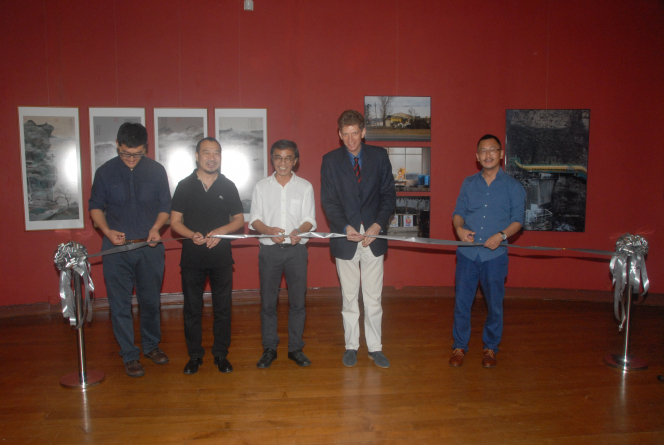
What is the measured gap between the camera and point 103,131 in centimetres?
513

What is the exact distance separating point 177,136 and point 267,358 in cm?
321

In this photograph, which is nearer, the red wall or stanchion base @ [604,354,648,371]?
stanchion base @ [604,354,648,371]

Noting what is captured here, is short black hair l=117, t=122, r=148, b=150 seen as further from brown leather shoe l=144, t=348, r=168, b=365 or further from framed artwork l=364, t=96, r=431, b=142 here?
framed artwork l=364, t=96, r=431, b=142

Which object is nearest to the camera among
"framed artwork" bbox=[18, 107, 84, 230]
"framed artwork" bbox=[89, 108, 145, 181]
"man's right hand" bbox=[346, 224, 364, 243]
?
"man's right hand" bbox=[346, 224, 364, 243]

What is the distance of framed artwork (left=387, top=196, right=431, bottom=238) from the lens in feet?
18.4

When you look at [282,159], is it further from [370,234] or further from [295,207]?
→ [370,234]

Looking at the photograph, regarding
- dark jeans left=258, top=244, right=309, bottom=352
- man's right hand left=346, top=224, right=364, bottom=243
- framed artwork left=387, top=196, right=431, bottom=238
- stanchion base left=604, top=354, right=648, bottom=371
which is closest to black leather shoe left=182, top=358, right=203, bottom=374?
dark jeans left=258, top=244, right=309, bottom=352

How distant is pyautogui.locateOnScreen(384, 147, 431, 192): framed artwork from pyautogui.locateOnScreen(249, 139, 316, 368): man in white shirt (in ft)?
7.74

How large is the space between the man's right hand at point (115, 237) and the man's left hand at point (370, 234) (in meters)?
1.87

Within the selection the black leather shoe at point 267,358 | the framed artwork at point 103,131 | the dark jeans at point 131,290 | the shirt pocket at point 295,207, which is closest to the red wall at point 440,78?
the framed artwork at point 103,131

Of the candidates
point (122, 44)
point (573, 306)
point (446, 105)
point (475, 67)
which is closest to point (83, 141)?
point (122, 44)

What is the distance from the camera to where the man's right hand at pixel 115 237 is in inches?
127

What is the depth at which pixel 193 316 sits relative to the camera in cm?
330

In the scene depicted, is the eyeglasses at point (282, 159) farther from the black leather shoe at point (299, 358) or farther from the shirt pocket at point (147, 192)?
the black leather shoe at point (299, 358)
